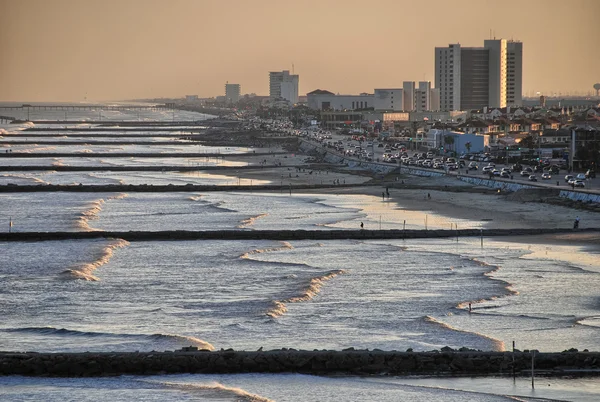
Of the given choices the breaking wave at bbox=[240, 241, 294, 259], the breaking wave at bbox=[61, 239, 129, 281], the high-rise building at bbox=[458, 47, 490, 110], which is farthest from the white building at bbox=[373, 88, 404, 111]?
the breaking wave at bbox=[61, 239, 129, 281]

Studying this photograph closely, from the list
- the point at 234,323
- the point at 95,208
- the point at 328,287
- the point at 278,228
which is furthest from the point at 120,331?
the point at 95,208

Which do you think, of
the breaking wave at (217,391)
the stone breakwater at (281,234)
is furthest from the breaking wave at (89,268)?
the breaking wave at (217,391)

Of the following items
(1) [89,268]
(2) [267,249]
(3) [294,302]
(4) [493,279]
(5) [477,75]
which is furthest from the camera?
(5) [477,75]

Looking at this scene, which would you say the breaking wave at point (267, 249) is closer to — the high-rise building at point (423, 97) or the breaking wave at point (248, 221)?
the breaking wave at point (248, 221)

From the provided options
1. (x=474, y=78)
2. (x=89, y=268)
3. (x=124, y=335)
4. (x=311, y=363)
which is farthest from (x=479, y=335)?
(x=474, y=78)

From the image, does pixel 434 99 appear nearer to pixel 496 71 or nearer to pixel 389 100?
pixel 496 71

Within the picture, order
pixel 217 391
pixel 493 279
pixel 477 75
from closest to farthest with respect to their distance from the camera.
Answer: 1. pixel 217 391
2. pixel 493 279
3. pixel 477 75

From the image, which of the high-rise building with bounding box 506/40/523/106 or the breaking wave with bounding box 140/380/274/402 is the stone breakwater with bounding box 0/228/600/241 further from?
the high-rise building with bounding box 506/40/523/106
